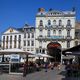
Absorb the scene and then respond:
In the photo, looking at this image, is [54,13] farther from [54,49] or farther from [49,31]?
[54,49]

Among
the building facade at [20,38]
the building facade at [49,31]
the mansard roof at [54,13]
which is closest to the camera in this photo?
the building facade at [49,31]

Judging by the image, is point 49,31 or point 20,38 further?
point 20,38

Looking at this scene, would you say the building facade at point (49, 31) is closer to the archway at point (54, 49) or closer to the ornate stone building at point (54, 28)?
the ornate stone building at point (54, 28)

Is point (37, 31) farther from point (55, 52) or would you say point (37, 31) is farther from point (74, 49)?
point (74, 49)

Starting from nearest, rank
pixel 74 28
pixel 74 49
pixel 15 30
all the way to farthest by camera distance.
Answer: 1. pixel 74 49
2. pixel 74 28
3. pixel 15 30

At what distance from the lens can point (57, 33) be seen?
8925 centimetres

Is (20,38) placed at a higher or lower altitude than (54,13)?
lower

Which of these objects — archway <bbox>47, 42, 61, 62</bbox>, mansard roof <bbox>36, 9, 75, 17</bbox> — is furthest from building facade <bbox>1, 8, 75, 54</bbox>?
archway <bbox>47, 42, 61, 62</bbox>

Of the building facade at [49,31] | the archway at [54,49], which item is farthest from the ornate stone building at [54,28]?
the archway at [54,49]

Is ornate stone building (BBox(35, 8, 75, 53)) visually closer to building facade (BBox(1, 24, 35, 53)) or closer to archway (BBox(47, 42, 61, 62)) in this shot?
archway (BBox(47, 42, 61, 62))

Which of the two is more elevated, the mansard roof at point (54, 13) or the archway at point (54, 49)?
the mansard roof at point (54, 13)

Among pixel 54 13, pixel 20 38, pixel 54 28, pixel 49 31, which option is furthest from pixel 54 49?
pixel 20 38

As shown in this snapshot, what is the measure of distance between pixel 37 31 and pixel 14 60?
50.6 m

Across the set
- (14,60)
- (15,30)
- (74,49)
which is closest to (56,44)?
(15,30)
